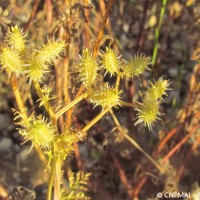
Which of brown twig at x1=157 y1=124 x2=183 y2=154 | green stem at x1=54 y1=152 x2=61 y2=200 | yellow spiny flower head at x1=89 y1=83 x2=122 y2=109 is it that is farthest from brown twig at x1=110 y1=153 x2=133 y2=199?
yellow spiny flower head at x1=89 y1=83 x2=122 y2=109

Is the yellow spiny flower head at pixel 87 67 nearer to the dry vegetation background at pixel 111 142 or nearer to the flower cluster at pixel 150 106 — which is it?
the flower cluster at pixel 150 106

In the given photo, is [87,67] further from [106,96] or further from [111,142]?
[111,142]

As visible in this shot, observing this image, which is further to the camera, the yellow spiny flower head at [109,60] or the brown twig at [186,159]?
the brown twig at [186,159]

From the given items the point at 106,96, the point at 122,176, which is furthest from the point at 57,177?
the point at 122,176

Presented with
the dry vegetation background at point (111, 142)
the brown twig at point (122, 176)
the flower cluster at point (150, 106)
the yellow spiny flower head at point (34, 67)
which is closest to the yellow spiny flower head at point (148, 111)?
the flower cluster at point (150, 106)

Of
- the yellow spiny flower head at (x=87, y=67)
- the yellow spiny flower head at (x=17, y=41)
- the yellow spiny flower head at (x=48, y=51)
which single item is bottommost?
the yellow spiny flower head at (x=87, y=67)

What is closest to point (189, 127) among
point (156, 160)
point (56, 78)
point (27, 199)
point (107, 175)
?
point (156, 160)

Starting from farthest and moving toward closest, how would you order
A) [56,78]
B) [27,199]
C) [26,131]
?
[56,78]
[27,199]
[26,131]

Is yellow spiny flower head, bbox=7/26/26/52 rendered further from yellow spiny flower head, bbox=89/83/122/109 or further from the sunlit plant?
yellow spiny flower head, bbox=89/83/122/109

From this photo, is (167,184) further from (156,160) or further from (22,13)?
(22,13)
